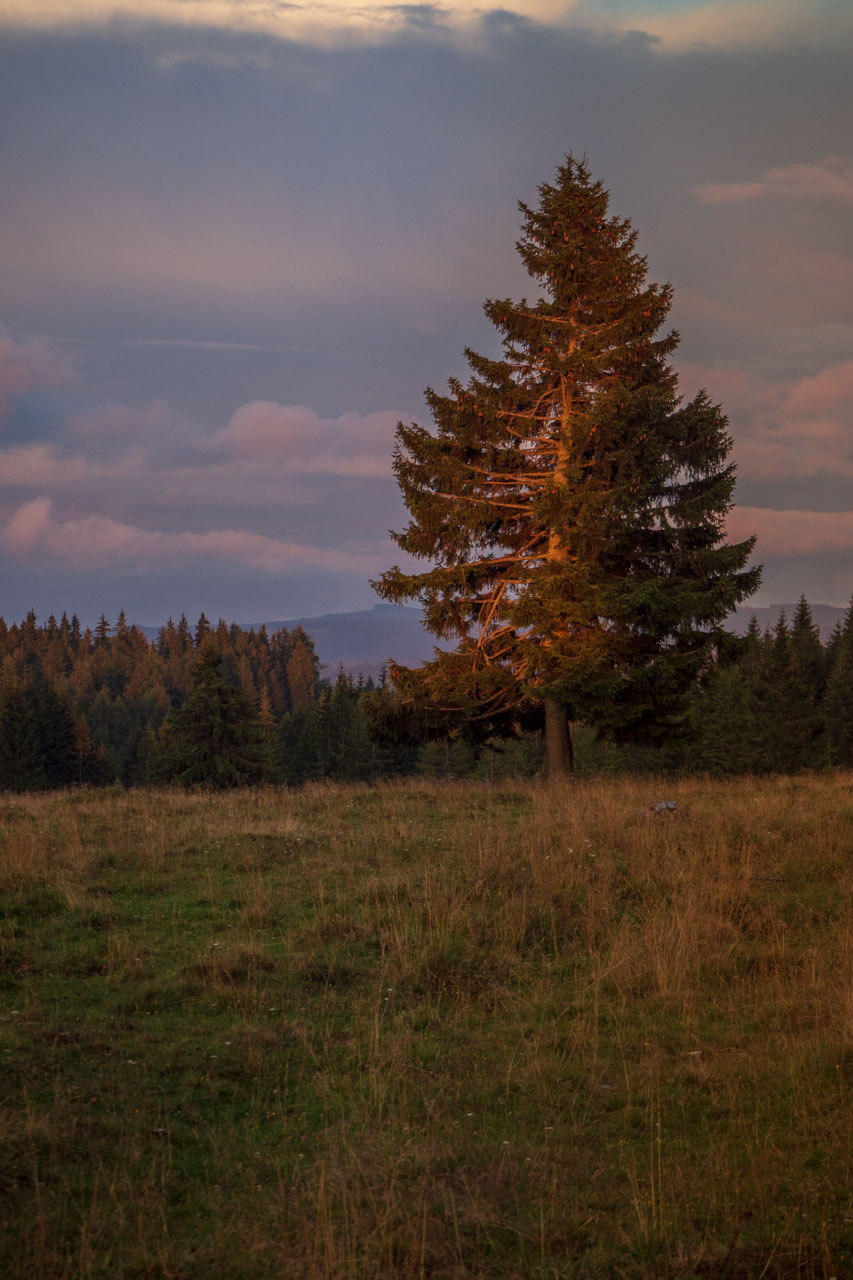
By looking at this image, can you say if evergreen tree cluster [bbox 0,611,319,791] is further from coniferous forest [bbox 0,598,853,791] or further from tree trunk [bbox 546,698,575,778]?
tree trunk [bbox 546,698,575,778]

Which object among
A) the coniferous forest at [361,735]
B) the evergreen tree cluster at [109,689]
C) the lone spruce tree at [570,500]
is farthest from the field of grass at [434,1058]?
the evergreen tree cluster at [109,689]

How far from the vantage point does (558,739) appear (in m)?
18.5

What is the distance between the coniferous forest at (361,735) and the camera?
50.4m

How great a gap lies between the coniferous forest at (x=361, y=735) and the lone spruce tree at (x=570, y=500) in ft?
5.64

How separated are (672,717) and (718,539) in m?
4.24

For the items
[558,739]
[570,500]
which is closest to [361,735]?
[558,739]

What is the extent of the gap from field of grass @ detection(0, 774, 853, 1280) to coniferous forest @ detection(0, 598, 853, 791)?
10.7m

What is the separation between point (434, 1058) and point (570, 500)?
1293 centimetres

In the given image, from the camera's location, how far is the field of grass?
3.42m

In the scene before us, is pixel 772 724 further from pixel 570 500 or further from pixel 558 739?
pixel 570 500

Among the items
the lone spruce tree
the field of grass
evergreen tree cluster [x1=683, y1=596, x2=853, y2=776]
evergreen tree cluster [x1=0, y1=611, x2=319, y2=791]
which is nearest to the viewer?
the field of grass

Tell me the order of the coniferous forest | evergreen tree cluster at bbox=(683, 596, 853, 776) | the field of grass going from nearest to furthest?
the field of grass < the coniferous forest < evergreen tree cluster at bbox=(683, 596, 853, 776)

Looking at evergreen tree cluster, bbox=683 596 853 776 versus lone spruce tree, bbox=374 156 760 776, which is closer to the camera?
lone spruce tree, bbox=374 156 760 776

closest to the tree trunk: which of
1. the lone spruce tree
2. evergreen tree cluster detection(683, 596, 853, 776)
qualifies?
the lone spruce tree
